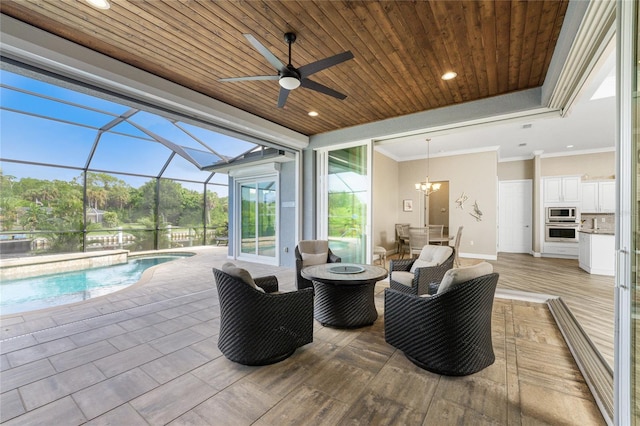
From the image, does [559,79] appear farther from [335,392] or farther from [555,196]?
[555,196]

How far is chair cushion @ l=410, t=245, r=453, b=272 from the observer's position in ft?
11.1

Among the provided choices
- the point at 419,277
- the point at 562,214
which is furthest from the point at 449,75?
the point at 562,214

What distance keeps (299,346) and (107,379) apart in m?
1.49

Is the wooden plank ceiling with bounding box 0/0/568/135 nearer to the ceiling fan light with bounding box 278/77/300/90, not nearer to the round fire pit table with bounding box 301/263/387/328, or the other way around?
the ceiling fan light with bounding box 278/77/300/90

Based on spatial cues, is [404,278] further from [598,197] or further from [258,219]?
[598,197]

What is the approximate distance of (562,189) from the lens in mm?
7359

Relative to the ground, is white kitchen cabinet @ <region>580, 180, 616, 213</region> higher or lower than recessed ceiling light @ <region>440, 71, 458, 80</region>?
lower

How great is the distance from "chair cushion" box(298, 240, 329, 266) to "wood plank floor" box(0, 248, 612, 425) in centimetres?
130

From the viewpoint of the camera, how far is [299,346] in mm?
2338

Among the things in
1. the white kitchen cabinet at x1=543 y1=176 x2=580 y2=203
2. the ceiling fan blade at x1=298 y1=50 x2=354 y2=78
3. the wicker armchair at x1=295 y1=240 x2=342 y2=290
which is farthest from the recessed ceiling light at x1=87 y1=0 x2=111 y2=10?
the white kitchen cabinet at x1=543 y1=176 x2=580 y2=203

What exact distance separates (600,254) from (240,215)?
845cm

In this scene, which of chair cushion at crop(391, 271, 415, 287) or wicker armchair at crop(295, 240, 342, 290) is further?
wicker armchair at crop(295, 240, 342, 290)

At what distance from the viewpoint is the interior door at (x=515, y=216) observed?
7.96 m

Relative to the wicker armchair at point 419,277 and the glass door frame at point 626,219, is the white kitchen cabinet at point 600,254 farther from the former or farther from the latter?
the glass door frame at point 626,219
